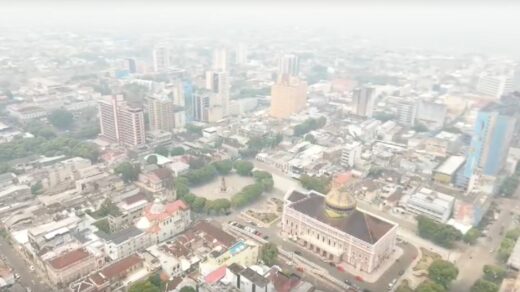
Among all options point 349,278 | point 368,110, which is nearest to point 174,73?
point 368,110

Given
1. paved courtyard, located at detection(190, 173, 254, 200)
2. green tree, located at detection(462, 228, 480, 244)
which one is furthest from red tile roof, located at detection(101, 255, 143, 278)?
green tree, located at detection(462, 228, 480, 244)

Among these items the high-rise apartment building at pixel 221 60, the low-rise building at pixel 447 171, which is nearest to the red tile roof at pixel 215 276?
the low-rise building at pixel 447 171

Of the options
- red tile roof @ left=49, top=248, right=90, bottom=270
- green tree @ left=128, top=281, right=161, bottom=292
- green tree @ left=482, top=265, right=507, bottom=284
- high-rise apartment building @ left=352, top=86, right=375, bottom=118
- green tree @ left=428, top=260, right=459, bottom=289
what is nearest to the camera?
green tree @ left=128, top=281, right=161, bottom=292

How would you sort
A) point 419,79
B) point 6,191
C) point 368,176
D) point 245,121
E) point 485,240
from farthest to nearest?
point 419,79, point 245,121, point 368,176, point 6,191, point 485,240

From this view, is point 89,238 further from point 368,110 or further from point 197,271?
point 368,110

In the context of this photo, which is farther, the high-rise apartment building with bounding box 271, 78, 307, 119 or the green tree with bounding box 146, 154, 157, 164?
the high-rise apartment building with bounding box 271, 78, 307, 119

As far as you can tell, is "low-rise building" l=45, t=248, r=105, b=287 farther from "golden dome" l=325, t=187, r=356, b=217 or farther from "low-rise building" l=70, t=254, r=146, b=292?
"golden dome" l=325, t=187, r=356, b=217
